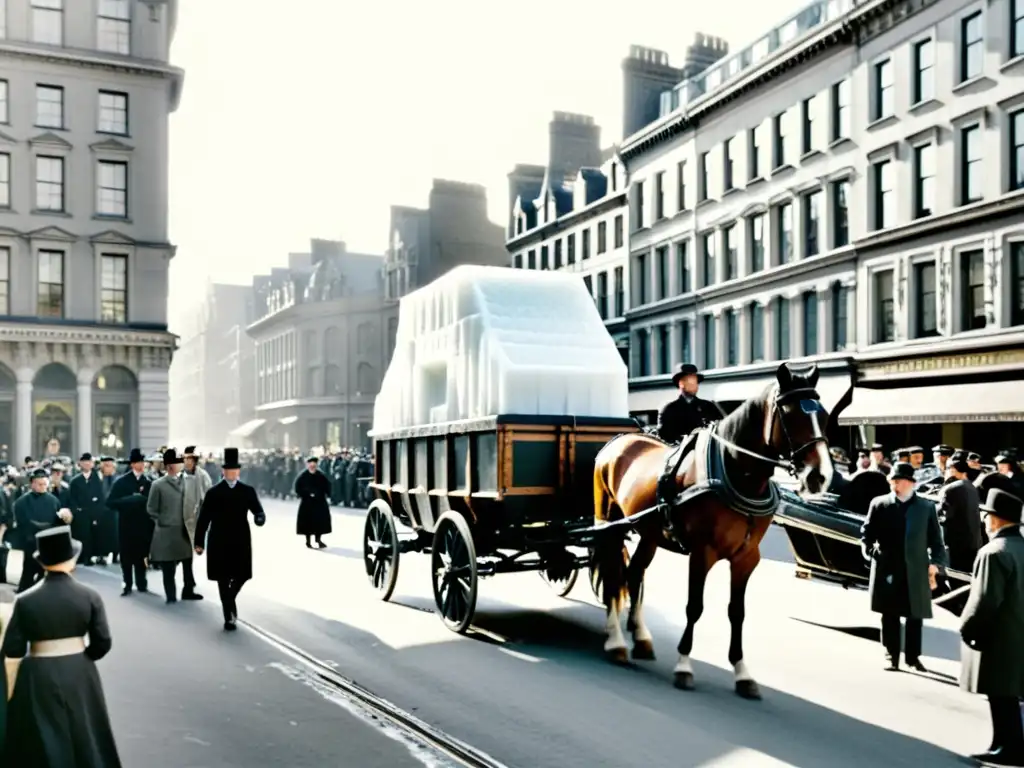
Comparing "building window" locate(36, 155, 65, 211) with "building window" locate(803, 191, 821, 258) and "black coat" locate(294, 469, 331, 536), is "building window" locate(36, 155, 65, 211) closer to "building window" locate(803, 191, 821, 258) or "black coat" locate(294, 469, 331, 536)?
"black coat" locate(294, 469, 331, 536)

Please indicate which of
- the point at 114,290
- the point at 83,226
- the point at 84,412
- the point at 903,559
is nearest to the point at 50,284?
the point at 114,290

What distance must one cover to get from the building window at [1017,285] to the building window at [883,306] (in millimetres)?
4680

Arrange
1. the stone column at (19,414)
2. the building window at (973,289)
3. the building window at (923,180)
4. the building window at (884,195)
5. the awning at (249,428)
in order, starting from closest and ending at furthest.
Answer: the building window at (973,289) < the building window at (923,180) < the building window at (884,195) < the stone column at (19,414) < the awning at (249,428)

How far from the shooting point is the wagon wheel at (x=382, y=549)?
12172 millimetres

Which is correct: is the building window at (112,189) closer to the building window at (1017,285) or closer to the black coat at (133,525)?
the black coat at (133,525)

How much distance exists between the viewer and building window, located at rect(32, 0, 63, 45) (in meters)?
38.9

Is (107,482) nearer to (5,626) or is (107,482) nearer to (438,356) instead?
(438,356)

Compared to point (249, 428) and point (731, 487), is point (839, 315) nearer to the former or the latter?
point (731, 487)

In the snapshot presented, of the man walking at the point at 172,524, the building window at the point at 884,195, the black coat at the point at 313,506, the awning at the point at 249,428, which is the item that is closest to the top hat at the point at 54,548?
the man walking at the point at 172,524

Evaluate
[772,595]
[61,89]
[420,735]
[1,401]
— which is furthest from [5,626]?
[61,89]

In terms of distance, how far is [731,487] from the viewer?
311 inches

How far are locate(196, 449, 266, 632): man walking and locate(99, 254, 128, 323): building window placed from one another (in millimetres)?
30839

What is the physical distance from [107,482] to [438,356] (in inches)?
367

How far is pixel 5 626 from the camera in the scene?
5.15 m
